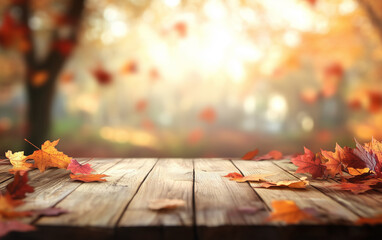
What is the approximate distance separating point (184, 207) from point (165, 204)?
0.16 ft

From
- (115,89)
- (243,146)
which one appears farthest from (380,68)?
(115,89)

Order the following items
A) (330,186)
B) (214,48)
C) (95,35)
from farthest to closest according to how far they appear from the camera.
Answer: (214,48) → (95,35) → (330,186)

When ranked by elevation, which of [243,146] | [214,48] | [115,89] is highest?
[214,48]

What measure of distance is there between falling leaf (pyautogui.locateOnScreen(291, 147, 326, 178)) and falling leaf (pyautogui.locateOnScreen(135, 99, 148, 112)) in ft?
15.7

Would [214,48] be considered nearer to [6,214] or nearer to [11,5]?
[11,5]

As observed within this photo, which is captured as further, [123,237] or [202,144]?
[202,144]

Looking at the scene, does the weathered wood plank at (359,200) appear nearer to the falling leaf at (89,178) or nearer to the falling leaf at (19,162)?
the falling leaf at (89,178)

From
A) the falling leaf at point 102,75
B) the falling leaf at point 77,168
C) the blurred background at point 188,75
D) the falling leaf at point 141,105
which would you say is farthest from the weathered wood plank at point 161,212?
the falling leaf at point 141,105

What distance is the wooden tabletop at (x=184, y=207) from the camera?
0.78 m

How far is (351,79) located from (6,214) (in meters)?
5.98

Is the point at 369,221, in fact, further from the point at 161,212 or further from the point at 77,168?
the point at 77,168

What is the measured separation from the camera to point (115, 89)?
5.80 metres

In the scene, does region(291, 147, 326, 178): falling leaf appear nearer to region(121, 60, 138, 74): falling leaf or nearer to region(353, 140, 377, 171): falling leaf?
region(353, 140, 377, 171): falling leaf

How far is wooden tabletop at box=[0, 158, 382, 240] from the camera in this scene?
2.55 ft
